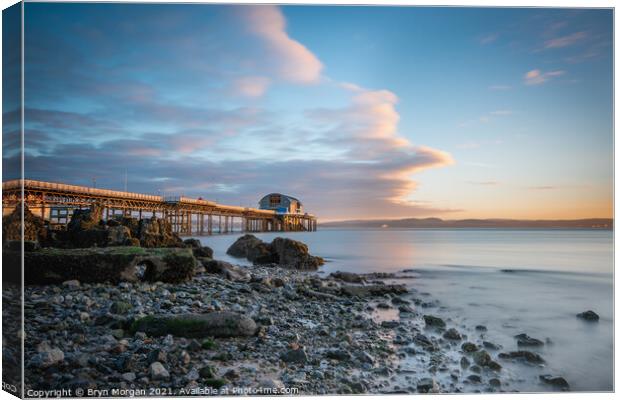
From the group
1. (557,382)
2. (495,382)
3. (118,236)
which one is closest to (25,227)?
(118,236)

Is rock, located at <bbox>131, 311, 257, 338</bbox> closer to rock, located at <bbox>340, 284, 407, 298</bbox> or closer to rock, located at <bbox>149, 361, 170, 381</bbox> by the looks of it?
rock, located at <bbox>149, 361, 170, 381</bbox>

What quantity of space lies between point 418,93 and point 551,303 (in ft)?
10.6

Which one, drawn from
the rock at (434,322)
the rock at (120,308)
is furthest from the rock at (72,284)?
the rock at (434,322)

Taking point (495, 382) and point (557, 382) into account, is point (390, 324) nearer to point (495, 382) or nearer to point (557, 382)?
point (495, 382)

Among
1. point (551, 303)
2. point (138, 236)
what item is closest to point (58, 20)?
point (138, 236)

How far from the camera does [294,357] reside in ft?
14.8

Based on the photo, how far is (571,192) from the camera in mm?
5453

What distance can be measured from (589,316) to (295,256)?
628cm

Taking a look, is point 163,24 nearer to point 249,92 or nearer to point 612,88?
point 249,92

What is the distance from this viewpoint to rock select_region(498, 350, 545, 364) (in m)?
5.02

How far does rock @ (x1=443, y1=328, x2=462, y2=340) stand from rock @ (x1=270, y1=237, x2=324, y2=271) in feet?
15.0

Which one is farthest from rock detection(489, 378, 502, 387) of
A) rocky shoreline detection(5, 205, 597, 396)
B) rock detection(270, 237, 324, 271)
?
rock detection(270, 237, 324, 271)

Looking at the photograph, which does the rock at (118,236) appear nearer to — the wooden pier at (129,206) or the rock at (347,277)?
the wooden pier at (129,206)

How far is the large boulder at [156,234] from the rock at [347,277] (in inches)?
141
